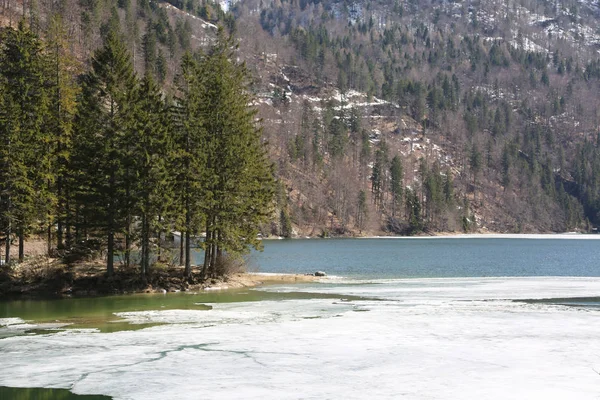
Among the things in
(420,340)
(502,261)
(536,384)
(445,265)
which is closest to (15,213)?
(420,340)

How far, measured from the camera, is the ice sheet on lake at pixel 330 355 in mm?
13695

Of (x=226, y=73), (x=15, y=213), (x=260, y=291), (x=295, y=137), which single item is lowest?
(x=260, y=291)

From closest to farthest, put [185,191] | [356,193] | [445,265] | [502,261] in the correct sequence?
[185,191]
[445,265]
[502,261]
[356,193]

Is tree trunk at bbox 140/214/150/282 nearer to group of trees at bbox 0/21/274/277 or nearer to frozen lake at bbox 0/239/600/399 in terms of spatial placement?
group of trees at bbox 0/21/274/277

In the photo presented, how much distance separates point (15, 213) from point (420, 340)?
1077 inches

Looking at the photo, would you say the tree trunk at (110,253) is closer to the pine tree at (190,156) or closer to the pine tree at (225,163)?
the pine tree at (190,156)

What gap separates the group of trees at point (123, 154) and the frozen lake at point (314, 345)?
6.17 metres

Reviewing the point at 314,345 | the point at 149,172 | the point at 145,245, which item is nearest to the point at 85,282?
the point at 145,245

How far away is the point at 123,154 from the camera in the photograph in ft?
124

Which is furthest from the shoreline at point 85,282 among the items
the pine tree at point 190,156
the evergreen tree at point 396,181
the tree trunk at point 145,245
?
the evergreen tree at point 396,181

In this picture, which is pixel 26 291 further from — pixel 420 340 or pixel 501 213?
pixel 501 213

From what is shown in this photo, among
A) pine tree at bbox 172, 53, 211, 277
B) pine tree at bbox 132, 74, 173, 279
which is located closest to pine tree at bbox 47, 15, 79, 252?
pine tree at bbox 132, 74, 173, 279

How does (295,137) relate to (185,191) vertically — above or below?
above

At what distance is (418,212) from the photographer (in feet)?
516
